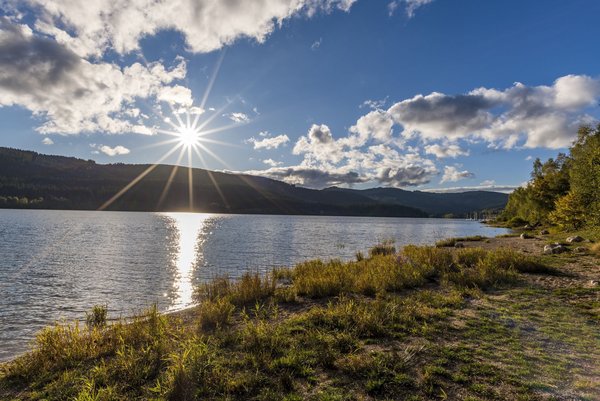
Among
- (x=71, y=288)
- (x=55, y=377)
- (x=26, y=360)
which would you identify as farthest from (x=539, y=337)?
(x=71, y=288)

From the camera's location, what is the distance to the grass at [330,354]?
6.68m

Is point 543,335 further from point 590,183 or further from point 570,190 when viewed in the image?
point 570,190

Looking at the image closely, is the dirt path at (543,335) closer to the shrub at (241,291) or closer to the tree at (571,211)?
the shrub at (241,291)

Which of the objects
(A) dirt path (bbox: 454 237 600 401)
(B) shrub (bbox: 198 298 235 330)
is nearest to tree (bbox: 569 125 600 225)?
(A) dirt path (bbox: 454 237 600 401)

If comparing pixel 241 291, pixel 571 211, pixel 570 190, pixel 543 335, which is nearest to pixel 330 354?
pixel 543 335

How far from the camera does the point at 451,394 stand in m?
6.40

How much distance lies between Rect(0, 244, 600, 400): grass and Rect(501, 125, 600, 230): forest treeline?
20.6m

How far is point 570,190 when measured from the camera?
55.6 metres

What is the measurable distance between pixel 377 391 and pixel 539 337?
5791mm

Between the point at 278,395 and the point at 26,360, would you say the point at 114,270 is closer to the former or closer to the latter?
the point at 26,360

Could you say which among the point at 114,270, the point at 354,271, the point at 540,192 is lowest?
the point at 114,270

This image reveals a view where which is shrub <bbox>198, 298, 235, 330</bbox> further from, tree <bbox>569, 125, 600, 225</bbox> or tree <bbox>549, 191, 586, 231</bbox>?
tree <bbox>549, 191, 586, 231</bbox>

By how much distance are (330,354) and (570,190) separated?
65544 millimetres

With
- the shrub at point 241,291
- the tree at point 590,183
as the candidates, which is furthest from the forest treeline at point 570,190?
the shrub at point 241,291
